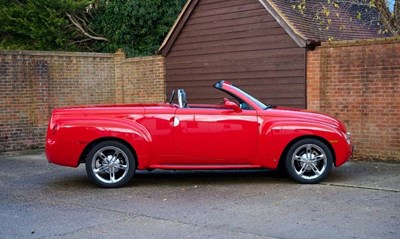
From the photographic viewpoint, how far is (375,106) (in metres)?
10.3

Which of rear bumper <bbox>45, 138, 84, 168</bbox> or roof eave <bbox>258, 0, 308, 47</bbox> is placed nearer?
rear bumper <bbox>45, 138, 84, 168</bbox>

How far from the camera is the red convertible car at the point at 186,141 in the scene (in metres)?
7.82

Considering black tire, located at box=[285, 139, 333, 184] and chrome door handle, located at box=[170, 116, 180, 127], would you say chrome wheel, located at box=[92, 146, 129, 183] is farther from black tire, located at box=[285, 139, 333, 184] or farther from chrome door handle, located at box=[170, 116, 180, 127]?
black tire, located at box=[285, 139, 333, 184]

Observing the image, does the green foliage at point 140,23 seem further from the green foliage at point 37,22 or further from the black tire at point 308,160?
the black tire at point 308,160

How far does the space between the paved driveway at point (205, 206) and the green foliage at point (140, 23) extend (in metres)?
9.54

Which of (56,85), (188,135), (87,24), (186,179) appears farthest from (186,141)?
(87,24)

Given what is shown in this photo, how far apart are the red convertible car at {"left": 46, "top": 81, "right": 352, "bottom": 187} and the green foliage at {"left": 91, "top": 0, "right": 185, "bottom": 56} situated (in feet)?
33.7

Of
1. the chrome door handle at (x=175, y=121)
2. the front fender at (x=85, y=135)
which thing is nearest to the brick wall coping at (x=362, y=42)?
the chrome door handle at (x=175, y=121)

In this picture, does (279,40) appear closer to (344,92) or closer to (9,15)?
(344,92)

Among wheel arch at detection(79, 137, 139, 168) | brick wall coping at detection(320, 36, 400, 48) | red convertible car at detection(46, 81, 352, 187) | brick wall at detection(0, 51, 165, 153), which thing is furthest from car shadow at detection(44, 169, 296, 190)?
brick wall at detection(0, 51, 165, 153)

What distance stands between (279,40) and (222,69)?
5.92 feet

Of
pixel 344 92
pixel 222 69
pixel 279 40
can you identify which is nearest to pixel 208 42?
pixel 222 69

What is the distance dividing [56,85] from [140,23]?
4.89 metres

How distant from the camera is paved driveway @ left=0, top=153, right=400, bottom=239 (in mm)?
5500
